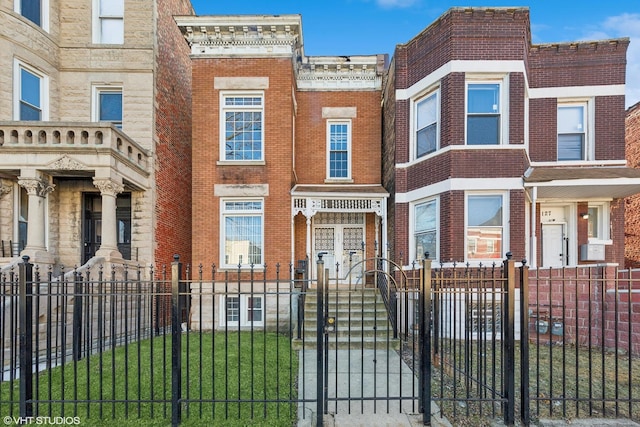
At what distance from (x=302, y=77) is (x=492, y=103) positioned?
258 inches

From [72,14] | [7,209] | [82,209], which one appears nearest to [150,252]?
[82,209]

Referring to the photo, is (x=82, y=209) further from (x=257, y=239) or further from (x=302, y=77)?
(x=302, y=77)

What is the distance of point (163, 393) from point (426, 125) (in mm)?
9561

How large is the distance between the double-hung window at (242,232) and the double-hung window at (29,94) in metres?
6.33

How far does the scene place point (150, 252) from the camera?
1115 centimetres

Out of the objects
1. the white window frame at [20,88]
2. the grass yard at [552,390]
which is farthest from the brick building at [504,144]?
the white window frame at [20,88]

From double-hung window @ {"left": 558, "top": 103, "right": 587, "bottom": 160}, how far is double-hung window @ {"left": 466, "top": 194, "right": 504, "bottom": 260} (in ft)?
11.8

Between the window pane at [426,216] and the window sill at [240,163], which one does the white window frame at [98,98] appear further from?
the window pane at [426,216]

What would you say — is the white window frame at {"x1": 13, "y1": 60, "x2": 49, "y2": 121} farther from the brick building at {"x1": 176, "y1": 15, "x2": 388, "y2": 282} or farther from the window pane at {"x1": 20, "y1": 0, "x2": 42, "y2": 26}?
the brick building at {"x1": 176, "y1": 15, "x2": 388, "y2": 282}

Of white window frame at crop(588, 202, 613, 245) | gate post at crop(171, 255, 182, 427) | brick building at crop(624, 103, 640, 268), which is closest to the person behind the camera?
gate post at crop(171, 255, 182, 427)

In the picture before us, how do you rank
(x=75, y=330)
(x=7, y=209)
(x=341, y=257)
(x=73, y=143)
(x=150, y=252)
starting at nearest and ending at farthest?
(x=75, y=330) < (x=73, y=143) < (x=7, y=209) < (x=150, y=252) < (x=341, y=257)

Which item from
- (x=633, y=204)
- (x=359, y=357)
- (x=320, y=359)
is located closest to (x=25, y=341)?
(x=320, y=359)

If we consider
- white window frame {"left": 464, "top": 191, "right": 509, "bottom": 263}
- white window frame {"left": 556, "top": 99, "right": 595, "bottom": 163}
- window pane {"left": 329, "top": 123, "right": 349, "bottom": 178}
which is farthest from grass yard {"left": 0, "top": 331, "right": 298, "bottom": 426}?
white window frame {"left": 556, "top": 99, "right": 595, "bottom": 163}

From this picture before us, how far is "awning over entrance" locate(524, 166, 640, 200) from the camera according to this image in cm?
934
